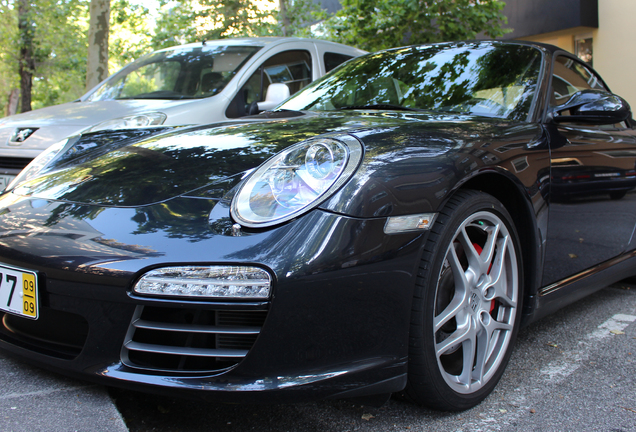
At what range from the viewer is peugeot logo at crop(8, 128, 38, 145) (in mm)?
5164

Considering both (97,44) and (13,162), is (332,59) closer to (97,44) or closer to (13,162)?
(13,162)

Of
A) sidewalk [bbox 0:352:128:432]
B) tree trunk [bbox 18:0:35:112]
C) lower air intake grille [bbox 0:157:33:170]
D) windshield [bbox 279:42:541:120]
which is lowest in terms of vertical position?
sidewalk [bbox 0:352:128:432]

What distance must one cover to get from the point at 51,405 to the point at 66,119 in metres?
3.95

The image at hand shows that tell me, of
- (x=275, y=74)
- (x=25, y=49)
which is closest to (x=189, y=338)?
(x=275, y=74)

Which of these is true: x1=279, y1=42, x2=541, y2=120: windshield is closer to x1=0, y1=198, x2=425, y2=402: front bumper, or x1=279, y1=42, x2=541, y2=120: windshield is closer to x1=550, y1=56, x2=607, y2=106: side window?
x1=550, y1=56, x2=607, y2=106: side window

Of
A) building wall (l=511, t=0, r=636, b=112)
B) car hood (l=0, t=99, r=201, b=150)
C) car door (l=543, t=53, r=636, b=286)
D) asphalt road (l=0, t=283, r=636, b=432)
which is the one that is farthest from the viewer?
building wall (l=511, t=0, r=636, b=112)

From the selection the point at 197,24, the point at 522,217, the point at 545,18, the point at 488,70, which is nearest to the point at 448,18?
the point at 545,18

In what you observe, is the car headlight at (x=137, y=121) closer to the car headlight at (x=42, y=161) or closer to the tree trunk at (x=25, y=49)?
the car headlight at (x=42, y=161)

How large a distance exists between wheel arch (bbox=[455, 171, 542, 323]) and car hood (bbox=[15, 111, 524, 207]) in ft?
0.60

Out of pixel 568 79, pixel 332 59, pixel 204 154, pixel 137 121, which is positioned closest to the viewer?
pixel 204 154

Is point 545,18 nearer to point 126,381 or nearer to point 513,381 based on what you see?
point 513,381

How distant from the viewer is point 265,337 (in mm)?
1510

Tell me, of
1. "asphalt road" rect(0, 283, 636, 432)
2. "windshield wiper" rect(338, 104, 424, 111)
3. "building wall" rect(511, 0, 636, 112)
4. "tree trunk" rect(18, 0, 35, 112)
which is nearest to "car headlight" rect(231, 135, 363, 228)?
"asphalt road" rect(0, 283, 636, 432)

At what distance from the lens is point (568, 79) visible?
2.97 metres
